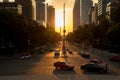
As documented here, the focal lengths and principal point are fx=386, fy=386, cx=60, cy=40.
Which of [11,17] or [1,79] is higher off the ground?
[11,17]

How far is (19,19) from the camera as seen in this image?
373ft

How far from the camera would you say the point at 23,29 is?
11562cm

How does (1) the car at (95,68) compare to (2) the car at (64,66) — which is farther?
(2) the car at (64,66)

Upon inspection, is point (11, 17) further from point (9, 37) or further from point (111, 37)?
point (111, 37)

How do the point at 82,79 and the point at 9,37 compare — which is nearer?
the point at 82,79

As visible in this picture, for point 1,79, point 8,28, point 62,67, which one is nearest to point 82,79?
point 1,79

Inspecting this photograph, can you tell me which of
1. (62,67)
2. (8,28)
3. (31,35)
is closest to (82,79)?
(62,67)

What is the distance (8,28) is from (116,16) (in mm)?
30830

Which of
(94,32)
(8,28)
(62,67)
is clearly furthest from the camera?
(94,32)

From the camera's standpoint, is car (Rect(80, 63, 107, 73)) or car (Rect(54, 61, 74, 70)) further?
car (Rect(54, 61, 74, 70))

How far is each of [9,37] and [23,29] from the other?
254 inches

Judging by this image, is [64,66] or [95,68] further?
[64,66]

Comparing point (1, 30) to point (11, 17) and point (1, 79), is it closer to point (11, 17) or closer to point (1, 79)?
point (11, 17)

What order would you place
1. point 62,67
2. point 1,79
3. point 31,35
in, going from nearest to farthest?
point 1,79 < point 62,67 < point 31,35
